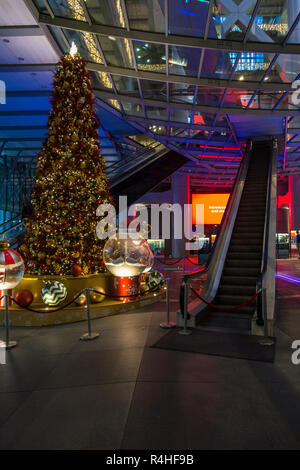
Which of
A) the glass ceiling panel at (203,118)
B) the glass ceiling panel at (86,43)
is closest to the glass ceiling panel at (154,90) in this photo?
the glass ceiling panel at (86,43)

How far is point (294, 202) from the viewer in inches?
1335

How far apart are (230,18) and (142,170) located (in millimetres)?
12122

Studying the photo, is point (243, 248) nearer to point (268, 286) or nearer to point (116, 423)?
point (268, 286)

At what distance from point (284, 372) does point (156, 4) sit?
11.0 meters

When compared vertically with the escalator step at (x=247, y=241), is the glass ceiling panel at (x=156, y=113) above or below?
above

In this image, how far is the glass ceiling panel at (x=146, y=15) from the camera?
1046cm

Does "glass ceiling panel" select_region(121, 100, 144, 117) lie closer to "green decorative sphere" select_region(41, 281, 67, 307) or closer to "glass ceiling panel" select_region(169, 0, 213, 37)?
"glass ceiling panel" select_region(169, 0, 213, 37)

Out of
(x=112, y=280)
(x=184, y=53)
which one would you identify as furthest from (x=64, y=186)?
(x=184, y=53)

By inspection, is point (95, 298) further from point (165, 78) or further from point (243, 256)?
point (165, 78)

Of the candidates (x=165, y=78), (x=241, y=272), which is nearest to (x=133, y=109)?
(x=165, y=78)

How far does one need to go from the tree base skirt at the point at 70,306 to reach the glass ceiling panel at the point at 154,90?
1109 cm

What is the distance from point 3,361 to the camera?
16.4 feet

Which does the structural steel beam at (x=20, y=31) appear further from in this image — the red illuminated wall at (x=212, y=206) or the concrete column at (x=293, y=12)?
the red illuminated wall at (x=212, y=206)

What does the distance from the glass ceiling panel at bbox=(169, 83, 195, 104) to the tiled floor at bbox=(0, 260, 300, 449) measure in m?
13.3
